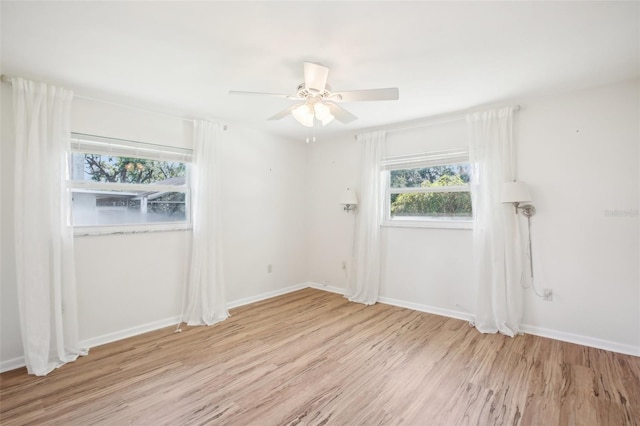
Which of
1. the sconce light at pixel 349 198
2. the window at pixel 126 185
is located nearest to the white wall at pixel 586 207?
the sconce light at pixel 349 198

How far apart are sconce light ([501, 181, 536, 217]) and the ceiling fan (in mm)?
1638

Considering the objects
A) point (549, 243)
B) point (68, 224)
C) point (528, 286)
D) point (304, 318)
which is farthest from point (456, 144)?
point (68, 224)

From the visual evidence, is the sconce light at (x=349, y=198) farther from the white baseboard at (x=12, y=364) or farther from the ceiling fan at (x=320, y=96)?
the white baseboard at (x=12, y=364)

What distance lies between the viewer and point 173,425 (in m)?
1.79

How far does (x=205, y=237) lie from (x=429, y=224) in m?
2.81

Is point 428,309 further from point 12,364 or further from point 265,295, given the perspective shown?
Answer: point 12,364

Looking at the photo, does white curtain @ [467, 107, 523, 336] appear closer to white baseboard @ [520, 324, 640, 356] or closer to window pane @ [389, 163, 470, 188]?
white baseboard @ [520, 324, 640, 356]

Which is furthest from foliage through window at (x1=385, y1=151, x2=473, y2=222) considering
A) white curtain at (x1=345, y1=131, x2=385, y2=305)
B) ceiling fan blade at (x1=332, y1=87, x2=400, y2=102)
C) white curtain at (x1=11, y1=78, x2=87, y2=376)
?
white curtain at (x1=11, y1=78, x2=87, y2=376)

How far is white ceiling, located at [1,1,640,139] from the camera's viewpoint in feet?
5.69

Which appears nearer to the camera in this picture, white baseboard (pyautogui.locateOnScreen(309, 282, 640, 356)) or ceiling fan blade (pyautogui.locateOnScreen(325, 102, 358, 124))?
ceiling fan blade (pyautogui.locateOnScreen(325, 102, 358, 124))

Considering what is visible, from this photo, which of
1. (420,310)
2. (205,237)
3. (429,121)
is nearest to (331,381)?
(420,310)

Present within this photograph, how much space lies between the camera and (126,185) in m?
3.16

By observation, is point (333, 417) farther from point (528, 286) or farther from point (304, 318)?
point (528, 286)

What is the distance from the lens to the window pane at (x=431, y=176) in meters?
3.69
